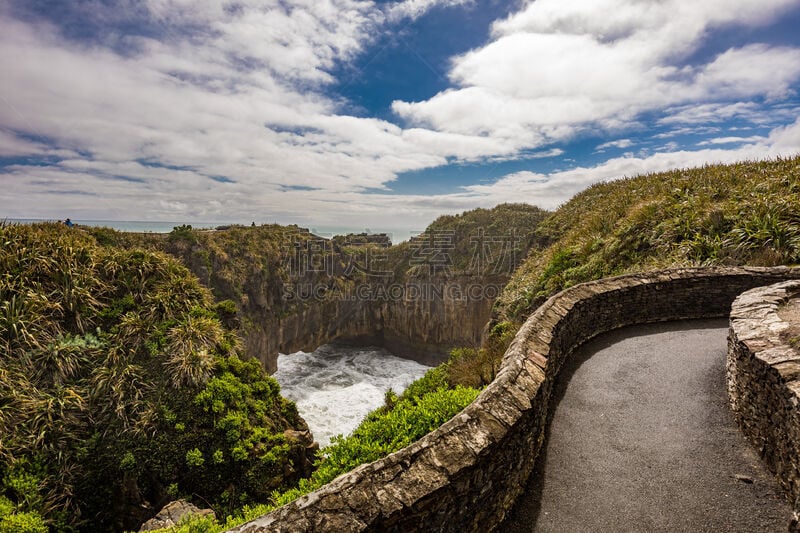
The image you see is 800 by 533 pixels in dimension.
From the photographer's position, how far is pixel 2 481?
808 centimetres

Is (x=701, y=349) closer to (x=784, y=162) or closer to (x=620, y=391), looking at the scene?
(x=620, y=391)

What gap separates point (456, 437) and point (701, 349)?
7.26 meters

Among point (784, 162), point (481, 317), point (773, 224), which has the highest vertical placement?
point (784, 162)

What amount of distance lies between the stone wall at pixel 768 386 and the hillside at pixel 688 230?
6715 millimetres

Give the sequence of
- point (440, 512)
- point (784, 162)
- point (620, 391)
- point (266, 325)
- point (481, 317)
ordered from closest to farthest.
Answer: point (440, 512) < point (620, 391) < point (784, 162) < point (266, 325) < point (481, 317)

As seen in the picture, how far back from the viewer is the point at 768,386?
404cm

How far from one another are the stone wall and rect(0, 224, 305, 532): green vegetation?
11575 mm

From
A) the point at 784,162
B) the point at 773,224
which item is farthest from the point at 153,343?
the point at 784,162

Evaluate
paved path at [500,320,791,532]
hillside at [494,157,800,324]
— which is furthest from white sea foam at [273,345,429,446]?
paved path at [500,320,791,532]

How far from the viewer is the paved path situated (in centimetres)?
363

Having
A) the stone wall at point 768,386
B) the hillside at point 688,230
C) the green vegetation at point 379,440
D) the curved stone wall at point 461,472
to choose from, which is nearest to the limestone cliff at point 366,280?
the hillside at point 688,230

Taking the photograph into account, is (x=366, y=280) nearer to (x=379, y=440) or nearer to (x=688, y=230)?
(x=688, y=230)

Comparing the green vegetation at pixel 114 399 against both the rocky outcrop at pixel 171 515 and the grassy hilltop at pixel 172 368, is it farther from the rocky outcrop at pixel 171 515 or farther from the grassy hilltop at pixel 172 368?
the rocky outcrop at pixel 171 515

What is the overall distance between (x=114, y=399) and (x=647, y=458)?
43.8 ft
